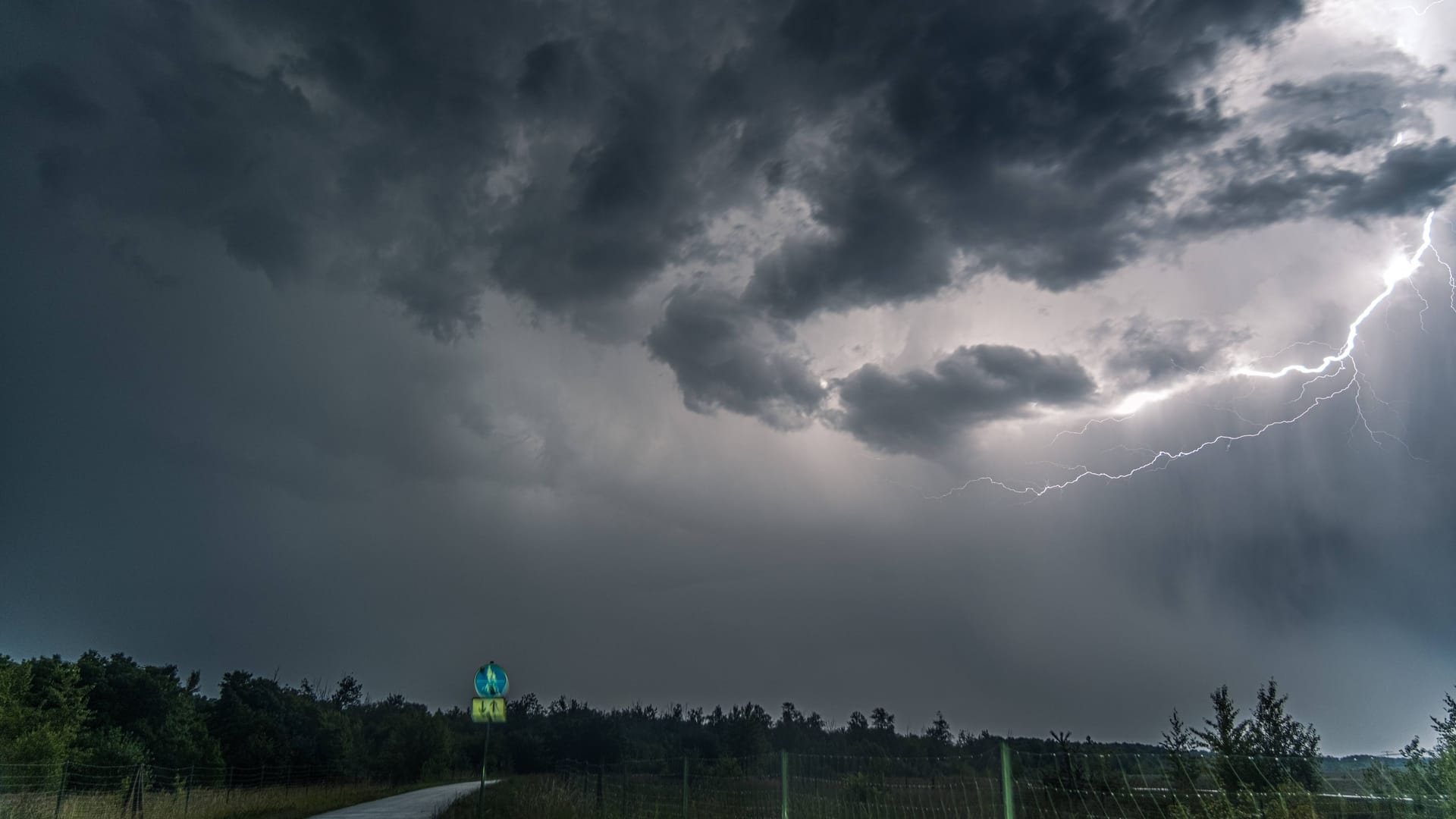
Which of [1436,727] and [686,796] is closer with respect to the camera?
[1436,727]

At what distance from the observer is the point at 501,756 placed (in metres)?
84.7

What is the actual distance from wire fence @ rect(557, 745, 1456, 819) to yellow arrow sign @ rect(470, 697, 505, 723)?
2.98m

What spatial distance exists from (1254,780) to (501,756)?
83107 millimetres

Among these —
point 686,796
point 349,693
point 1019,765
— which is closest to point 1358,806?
point 1019,765

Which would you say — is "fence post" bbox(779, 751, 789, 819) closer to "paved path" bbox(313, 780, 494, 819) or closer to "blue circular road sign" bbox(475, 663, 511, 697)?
"blue circular road sign" bbox(475, 663, 511, 697)

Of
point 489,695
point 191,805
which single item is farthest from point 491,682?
point 191,805

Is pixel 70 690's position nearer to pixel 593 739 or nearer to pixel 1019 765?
pixel 1019 765

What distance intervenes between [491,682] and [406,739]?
212ft

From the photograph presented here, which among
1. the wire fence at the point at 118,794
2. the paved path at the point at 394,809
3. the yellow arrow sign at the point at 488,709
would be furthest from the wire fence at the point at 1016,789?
the wire fence at the point at 118,794

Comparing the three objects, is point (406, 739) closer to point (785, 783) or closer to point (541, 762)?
point (541, 762)

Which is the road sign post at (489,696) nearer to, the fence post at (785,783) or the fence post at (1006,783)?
the fence post at (785,783)

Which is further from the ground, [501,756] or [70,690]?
[70,690]

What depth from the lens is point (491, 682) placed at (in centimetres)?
1780

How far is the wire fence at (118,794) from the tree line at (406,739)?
1.04 m
